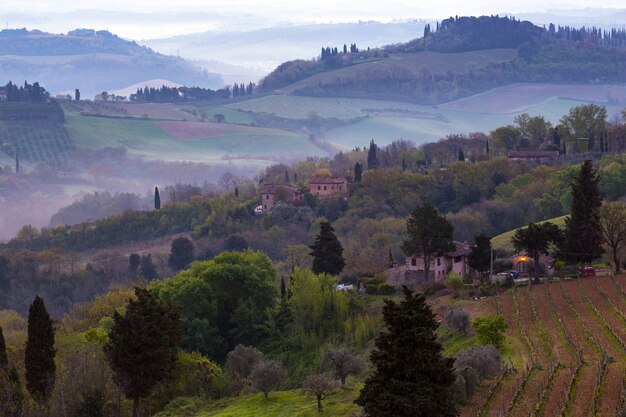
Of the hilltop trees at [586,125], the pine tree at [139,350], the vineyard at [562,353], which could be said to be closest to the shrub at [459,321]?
the vineyard at [562,353]

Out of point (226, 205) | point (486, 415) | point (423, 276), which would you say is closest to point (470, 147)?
point (226, 205)

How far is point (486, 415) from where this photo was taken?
1812 inches

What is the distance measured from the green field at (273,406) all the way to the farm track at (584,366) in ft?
28.9

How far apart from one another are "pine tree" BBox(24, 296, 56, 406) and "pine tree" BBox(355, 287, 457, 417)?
23384mm

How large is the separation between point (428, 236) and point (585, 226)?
34.9ft

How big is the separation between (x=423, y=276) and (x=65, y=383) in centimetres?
3137

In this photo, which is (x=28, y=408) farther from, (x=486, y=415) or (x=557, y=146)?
(x=557, y=146)

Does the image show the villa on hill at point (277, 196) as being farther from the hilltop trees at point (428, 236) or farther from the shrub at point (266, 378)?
the shrub at point (266, 378)

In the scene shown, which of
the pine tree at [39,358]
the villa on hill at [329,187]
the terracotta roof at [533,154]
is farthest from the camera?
the terracotta roof at [533,154]

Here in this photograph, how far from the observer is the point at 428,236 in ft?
274

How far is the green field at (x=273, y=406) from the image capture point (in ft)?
176

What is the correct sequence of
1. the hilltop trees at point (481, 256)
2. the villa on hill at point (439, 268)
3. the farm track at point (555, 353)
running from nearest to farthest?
the farm track at point (555, 353) → the hilltop trees at point (481, 256) → the villa on hill at point (439, 268)

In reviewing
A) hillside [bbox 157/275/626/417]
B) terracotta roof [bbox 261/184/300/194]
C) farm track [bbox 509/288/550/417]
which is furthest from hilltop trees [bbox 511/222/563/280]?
terracotta roof [bbox 261/184/300/194]

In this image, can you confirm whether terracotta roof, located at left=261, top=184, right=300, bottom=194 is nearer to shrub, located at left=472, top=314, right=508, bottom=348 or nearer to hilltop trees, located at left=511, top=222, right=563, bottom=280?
hilltop trees, located at left=511, top=222, right=563, bottom=280
